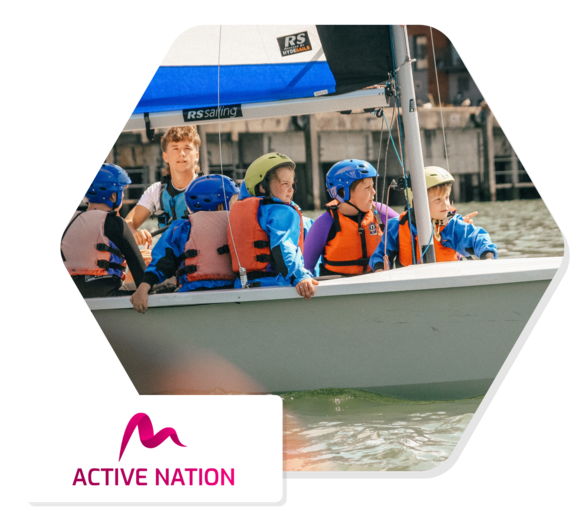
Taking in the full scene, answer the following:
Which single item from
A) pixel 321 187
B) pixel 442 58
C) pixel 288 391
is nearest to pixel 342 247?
pixel 321 187

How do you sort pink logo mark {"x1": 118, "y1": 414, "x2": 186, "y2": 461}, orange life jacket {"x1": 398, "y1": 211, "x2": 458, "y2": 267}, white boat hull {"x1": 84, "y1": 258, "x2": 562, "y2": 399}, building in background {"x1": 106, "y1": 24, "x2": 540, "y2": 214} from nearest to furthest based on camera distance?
pink logo mark {"x1": 118, "y1": 414, "x2": 186, "y2": 461}
building in background {"x1": 106, "y1": 24, "x2": 540, "y2": 214}
white boat hull {"x1": 84, "y1": 258, "x2": 562, "y2": 399}
orange life jacket {"x1": 398, "y1": 211, "x2": 458, "y2": 267}

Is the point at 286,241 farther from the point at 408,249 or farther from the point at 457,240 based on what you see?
the point at 457,240

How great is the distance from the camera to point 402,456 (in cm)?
371

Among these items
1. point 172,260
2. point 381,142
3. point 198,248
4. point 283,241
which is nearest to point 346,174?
point 381,142

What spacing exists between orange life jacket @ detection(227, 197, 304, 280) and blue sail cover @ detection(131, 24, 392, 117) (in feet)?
1.71

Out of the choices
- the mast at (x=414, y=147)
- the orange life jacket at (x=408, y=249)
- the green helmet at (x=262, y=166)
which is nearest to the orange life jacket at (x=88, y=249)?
the green helmet at (x=262, y=166)

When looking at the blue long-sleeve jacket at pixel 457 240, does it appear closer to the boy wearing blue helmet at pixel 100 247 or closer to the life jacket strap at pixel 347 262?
the life jacket strap at pixel 347 262

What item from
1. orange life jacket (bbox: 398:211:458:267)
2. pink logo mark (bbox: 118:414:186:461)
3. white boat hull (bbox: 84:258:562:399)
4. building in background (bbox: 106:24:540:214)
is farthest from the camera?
orange life jacket (bbox: 398:211:458:267)

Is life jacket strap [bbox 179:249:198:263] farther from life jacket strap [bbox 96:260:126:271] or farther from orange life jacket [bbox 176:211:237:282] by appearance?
life jacket strap [bbox 96:260:126:271]

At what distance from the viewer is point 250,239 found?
3.94 m

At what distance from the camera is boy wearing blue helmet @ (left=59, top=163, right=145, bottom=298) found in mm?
3941

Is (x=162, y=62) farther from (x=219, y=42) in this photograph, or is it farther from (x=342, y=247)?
(x=342, y=247)

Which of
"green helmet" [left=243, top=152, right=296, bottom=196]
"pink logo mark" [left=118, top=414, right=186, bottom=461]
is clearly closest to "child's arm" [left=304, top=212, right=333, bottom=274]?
"green helmet" [left=243, top=152, right=296, bottom=196]

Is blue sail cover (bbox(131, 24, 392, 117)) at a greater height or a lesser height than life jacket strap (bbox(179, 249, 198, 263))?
greater
